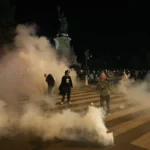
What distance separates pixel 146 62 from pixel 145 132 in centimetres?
6330

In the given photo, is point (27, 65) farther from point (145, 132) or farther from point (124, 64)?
point (124, 64)

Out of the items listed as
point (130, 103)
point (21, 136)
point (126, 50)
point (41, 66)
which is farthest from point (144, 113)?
point (126, 50)


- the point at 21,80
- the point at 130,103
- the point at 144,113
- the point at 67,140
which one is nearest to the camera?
the point at 67,140

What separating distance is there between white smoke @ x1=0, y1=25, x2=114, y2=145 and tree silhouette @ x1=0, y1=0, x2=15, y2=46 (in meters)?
7.89

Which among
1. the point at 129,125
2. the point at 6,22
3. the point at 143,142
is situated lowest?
the point at 143,142

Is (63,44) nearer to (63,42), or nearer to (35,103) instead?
(63,42)

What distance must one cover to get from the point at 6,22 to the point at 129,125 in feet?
99.7

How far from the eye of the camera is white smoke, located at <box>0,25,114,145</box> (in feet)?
19.9

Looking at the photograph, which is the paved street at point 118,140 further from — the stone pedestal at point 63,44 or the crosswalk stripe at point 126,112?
the stone pedestal at point 63,44

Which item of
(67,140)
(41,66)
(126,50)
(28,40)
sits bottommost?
(67,140)

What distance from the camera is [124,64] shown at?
7125 cm

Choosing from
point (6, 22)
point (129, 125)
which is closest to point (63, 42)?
point (6, 22)

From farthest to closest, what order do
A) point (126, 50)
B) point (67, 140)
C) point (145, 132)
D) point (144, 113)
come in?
point (126, 50)
point (144, 113)
point (145, 132)
point (67, 140)

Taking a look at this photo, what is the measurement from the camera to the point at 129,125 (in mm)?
7250
